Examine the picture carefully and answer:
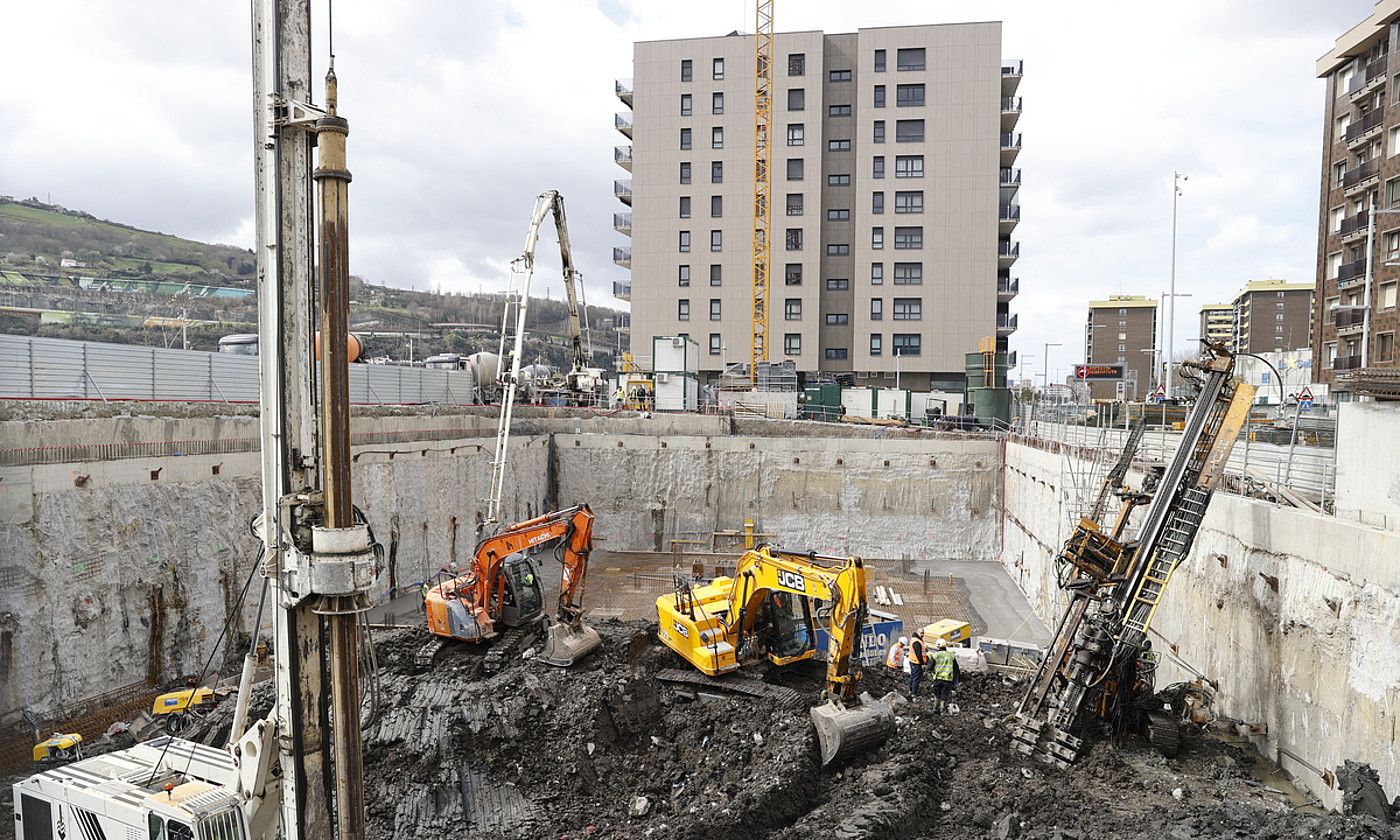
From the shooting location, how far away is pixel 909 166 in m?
46.2

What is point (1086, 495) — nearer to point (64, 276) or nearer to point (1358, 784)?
point (1358, 784)

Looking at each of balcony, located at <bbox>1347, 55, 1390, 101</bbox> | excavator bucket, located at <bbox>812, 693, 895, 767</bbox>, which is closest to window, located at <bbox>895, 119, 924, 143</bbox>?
balcony, located at <bbox>1347, 55, 1390, 101</bbox>

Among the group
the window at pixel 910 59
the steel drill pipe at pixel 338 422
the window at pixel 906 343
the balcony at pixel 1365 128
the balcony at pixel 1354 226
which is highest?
the window at pixel 910 59

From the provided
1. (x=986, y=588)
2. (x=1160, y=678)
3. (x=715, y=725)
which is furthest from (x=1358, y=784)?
(x=986, y=588)

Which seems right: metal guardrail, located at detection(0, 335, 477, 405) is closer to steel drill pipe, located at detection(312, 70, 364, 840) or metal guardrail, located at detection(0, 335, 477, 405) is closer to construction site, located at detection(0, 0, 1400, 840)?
construction site, located at detection(0, 0, 1400, 840)

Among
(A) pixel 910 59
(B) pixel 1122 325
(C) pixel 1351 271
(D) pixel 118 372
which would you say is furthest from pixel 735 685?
(B) pixel 1122 325

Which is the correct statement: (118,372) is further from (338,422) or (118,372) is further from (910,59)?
(910,59)

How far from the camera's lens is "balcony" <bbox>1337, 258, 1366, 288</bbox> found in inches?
1524

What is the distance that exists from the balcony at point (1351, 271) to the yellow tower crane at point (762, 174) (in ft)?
88.9

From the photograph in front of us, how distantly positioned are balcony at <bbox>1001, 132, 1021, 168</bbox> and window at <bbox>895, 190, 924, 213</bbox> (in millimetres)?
5761

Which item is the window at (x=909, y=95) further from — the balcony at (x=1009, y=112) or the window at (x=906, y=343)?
the window at (x=906, y=343)

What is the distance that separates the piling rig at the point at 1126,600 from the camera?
1151 cm

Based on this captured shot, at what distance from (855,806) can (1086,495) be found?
10745mm

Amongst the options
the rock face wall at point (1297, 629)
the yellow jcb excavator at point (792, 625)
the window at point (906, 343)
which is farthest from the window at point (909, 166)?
the yellow jcb excavator at point (792, 625)
